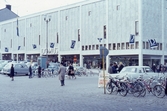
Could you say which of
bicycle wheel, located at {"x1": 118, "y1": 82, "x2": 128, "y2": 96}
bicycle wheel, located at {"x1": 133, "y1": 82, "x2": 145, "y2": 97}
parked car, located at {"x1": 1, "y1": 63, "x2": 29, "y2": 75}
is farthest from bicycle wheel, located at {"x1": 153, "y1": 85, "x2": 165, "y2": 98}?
parked car, located at {"x1": 1, "y1": 63, "x2": 29, "y2": 75}

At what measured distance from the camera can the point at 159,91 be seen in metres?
15.3

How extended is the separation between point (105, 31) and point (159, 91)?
40944 mm

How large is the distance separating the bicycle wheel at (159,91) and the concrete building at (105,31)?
23811 millimetres

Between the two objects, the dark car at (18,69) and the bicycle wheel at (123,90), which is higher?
the dark car at (18,69)

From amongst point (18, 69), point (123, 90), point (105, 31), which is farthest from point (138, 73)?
point (105, 31)

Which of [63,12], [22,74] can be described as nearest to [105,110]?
[22,74]

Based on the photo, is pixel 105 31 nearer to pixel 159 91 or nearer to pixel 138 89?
pixel 138 89

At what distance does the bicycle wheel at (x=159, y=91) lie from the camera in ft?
49.9

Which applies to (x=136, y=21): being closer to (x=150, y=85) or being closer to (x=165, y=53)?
(x=165, y=53)

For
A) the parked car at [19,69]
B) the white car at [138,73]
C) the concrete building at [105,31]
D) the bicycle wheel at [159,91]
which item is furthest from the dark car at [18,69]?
the bicycle wheel at [159,91]

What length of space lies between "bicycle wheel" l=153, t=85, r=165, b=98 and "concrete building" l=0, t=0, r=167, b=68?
78.1 ft

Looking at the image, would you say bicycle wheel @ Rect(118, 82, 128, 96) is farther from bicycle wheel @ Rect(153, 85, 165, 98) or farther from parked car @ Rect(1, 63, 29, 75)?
parked car @ Rect(1, 63, 29, 75)

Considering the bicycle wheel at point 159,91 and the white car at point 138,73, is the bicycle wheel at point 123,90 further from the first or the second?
the white car at point 138,73

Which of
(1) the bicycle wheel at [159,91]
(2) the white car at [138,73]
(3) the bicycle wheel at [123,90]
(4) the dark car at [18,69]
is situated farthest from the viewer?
(4) the dark car at [18,69]
